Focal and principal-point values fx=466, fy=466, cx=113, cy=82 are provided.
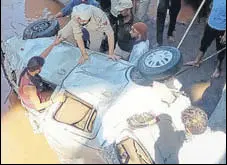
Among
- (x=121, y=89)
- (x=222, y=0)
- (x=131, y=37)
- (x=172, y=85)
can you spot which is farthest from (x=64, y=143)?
(x=222, y=0)

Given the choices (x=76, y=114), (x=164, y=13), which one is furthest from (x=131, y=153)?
(x=164, y=13)

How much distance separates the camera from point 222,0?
580 centimetres

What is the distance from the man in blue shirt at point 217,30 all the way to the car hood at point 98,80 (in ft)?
4.36

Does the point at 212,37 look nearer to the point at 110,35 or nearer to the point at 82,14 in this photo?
the point at 110,35

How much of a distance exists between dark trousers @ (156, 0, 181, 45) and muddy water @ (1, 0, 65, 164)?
2.35 metres

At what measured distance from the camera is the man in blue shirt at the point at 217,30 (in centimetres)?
584

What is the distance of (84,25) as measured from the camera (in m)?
6.02

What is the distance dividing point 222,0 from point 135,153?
94.3 inches

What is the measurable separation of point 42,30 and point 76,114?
1.85 metres

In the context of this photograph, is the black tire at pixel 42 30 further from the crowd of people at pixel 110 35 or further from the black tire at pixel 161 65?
the black tire at pixel 161 65

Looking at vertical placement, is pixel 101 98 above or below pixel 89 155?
above

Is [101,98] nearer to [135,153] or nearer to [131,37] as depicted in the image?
[135,153]

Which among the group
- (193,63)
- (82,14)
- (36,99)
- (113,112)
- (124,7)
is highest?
(82,14)

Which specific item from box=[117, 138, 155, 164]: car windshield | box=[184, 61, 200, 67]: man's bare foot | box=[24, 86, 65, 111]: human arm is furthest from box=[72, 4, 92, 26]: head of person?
box=[117, 138, 155, 164]: car windshield
